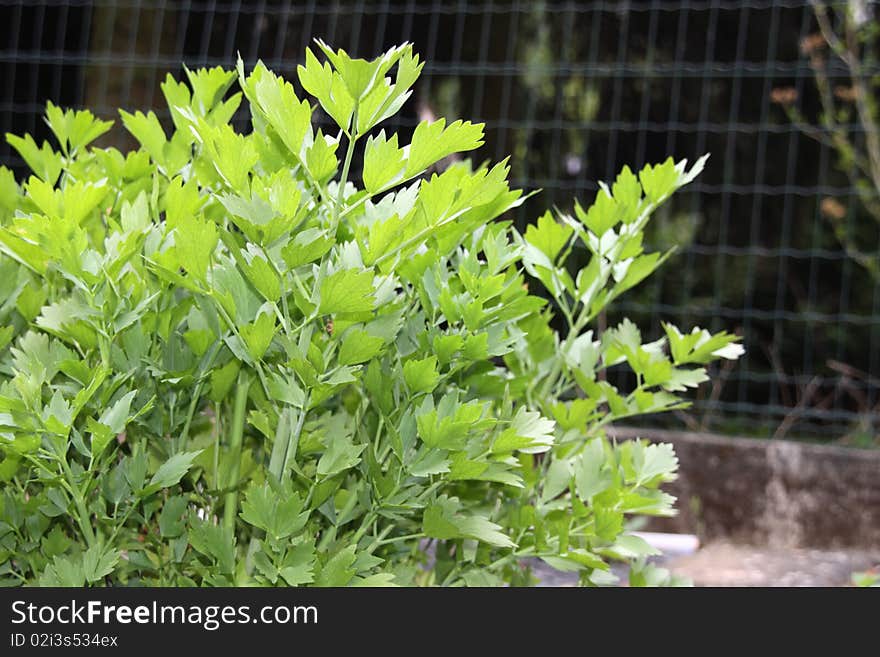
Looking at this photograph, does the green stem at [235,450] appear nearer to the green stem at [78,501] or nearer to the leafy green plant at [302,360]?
the leafy green plant at [302,360]

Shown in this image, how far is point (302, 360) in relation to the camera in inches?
31.4

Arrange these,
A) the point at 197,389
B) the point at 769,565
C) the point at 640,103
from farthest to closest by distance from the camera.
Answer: the point at 640,103 → the point at 769,565 → the point at 197,389

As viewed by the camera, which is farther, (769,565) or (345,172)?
(769,565)

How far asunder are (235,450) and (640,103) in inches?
150

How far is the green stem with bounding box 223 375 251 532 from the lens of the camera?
3.07ft

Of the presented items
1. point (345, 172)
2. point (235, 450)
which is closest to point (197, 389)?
point (235, 450)

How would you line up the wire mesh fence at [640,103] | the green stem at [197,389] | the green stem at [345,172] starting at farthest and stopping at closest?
1. the wire mesh fence at [640,103]
2. the green stem at [197,389]
3. the green stem at [345,172]

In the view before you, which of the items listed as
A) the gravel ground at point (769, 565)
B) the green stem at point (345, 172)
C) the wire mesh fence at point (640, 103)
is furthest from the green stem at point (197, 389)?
the wire mesh fence at point (640, 103)

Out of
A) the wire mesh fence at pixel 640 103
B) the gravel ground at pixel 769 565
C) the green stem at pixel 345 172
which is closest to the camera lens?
the green stem at pixel 345 172

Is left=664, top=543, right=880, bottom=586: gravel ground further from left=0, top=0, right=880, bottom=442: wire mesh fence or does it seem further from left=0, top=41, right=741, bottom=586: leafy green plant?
left=0, top=41, right=741, bottom=586: leafy green plant

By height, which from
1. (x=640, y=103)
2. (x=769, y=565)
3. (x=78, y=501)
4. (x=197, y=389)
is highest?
(x=640, y=103)

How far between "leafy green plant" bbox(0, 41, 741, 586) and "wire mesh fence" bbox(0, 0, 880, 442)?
2806 millimetres

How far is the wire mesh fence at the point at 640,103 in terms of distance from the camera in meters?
4.09

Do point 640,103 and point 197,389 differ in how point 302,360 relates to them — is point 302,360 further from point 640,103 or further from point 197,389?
point 640,103
